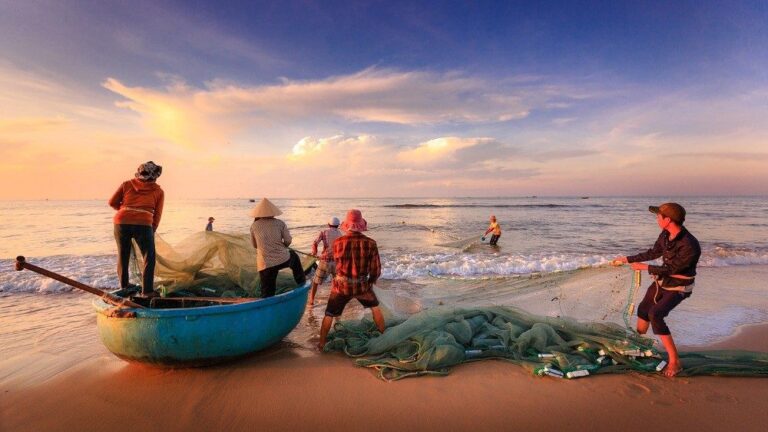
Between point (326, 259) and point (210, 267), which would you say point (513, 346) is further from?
point (210, 267)

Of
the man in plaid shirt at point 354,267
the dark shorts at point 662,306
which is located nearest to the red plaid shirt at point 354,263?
the man in plaid shirt at point 354,267

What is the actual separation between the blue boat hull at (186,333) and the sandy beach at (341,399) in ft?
0.84

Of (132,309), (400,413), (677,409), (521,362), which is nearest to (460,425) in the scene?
(400,413)

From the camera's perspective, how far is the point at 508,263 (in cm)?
1223

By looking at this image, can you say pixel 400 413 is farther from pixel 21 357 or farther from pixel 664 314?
pixel 21 357

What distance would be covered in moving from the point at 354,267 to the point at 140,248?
2583 mm

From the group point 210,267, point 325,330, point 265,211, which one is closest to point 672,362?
point 325,330

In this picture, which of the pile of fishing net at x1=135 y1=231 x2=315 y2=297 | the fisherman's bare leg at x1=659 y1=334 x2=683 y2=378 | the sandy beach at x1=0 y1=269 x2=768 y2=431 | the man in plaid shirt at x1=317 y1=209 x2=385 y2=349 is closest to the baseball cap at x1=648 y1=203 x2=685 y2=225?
the fisherman's bare leg at x1=659 y1=334 x2=683 y2=378

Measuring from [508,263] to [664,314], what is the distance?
8.21m

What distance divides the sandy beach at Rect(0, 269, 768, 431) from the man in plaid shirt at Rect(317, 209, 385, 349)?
643 mm

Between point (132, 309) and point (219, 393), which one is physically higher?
point (132, 309)

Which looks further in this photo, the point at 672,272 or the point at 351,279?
the point at 351,279

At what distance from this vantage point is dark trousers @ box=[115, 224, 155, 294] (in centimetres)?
475

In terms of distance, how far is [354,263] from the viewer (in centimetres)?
467
